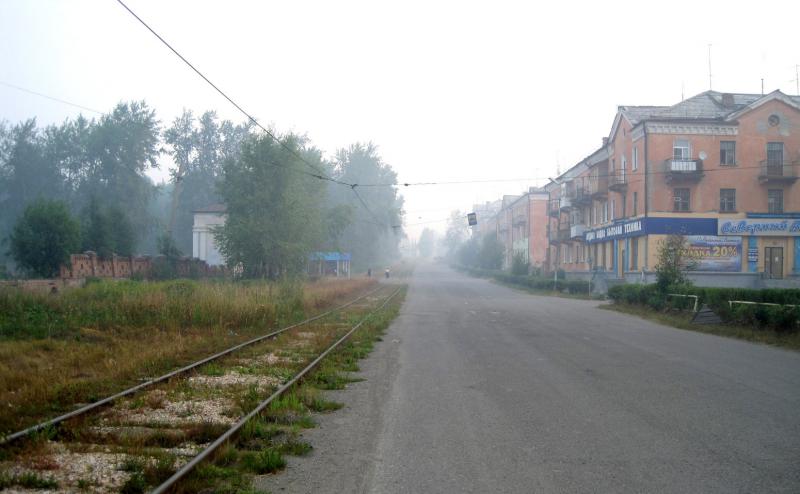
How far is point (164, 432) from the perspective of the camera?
6301mm

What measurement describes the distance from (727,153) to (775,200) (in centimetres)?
426

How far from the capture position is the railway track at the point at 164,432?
16.1 feet

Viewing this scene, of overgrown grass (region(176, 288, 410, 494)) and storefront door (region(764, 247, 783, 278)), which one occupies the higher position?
storefront door (region(764, 247, 783, 278))

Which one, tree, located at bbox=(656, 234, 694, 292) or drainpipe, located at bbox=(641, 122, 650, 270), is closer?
tree, located at bbox=(656, 234, 694, 292)

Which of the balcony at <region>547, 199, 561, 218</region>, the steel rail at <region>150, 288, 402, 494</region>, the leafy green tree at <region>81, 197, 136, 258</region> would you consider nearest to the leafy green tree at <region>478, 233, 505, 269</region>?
the balcony at <region>547, 199, 561, 218</region>

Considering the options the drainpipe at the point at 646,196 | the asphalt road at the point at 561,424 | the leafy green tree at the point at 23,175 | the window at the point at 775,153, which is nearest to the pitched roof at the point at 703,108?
the drainpipe at the point at 646,196

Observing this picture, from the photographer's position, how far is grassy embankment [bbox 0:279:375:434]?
8.18 metres

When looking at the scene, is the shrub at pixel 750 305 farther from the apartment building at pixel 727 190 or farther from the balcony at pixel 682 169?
the balcony at pixel 682 169

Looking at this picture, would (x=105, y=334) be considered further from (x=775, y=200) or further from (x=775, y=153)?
(x=775, y=200)

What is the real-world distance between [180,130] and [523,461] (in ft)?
272

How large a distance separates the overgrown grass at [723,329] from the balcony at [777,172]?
17589mm

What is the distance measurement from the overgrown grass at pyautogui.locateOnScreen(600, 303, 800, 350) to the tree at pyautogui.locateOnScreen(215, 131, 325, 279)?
72.9ft

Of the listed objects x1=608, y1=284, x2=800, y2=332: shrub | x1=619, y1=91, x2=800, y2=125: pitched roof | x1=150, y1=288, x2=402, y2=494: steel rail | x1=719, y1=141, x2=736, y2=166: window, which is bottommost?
x1=150, y1=288, x2=402, y2=494: steel rail

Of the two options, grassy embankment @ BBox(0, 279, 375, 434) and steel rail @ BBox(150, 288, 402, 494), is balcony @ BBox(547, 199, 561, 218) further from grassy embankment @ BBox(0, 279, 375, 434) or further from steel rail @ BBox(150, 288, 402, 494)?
steel rail @ BBox(150, 288, 402, 494)
